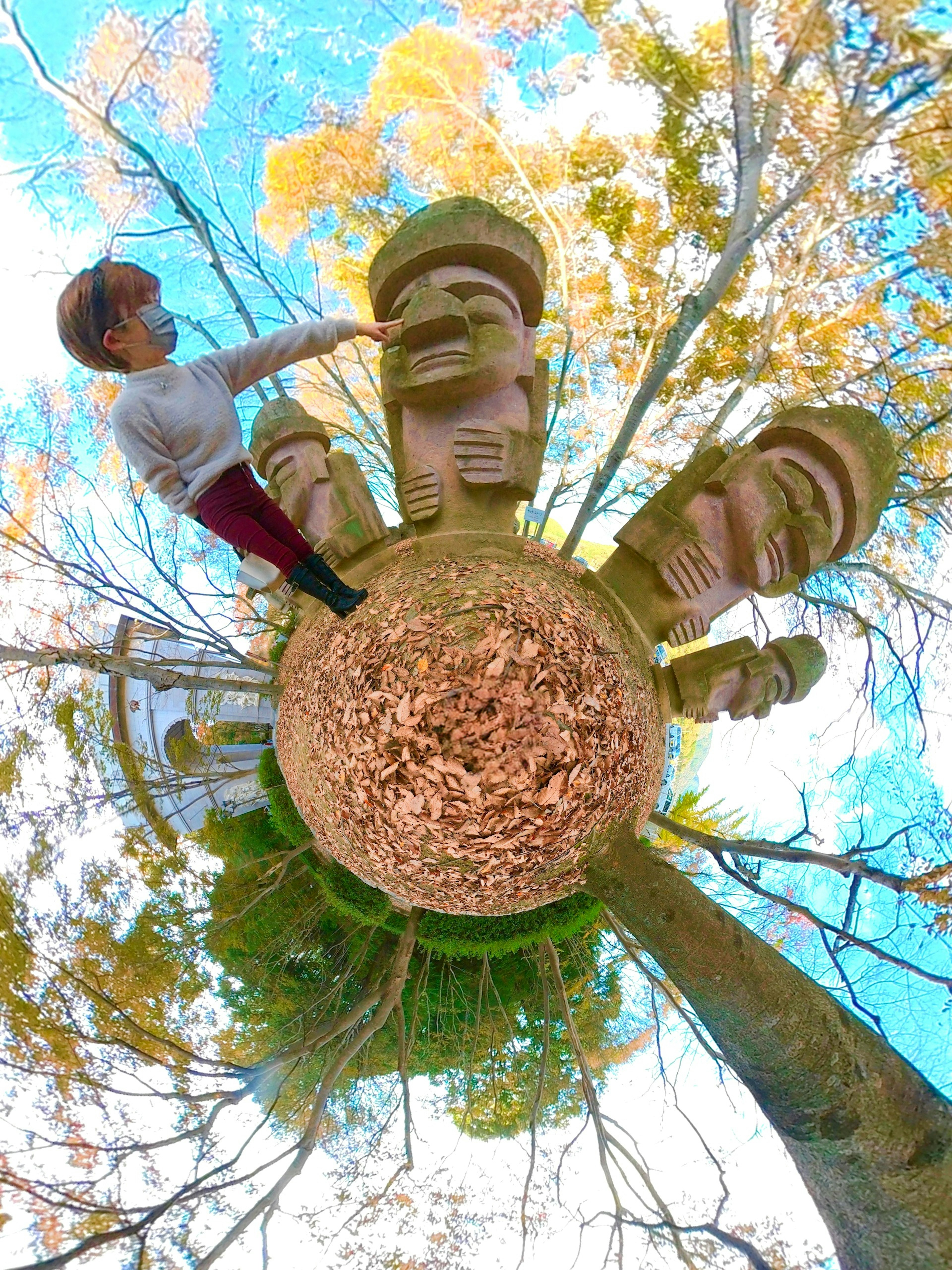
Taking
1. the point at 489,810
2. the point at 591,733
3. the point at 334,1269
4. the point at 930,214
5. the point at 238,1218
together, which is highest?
the point at 930,214

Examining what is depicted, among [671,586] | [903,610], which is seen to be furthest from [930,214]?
[903,610]

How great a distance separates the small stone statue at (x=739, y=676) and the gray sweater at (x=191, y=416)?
4.83 ft

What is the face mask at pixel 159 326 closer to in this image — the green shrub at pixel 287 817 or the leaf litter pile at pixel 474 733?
the leaf litter pile at pixel 474 733

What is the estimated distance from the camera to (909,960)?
234 centimetres

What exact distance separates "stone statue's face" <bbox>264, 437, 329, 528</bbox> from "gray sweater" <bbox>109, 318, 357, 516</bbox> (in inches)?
18.7

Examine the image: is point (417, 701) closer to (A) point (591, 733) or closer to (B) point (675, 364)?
(A) point (591, 733)

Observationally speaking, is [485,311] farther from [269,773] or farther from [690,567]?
[269,773]

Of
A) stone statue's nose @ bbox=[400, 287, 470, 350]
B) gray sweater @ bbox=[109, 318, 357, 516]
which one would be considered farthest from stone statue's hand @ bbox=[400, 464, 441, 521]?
gray sweater @ bbox=[109, 318, 357, 516]

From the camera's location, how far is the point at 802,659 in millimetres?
2369

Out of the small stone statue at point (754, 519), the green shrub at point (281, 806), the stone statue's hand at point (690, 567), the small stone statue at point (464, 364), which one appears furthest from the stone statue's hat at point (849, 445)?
the green shrub at point (281, 806)

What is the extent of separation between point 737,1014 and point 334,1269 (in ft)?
7.20

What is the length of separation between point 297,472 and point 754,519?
145cm

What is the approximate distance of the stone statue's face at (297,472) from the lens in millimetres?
2256

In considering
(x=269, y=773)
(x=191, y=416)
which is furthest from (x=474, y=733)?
(x=269, y=773)
